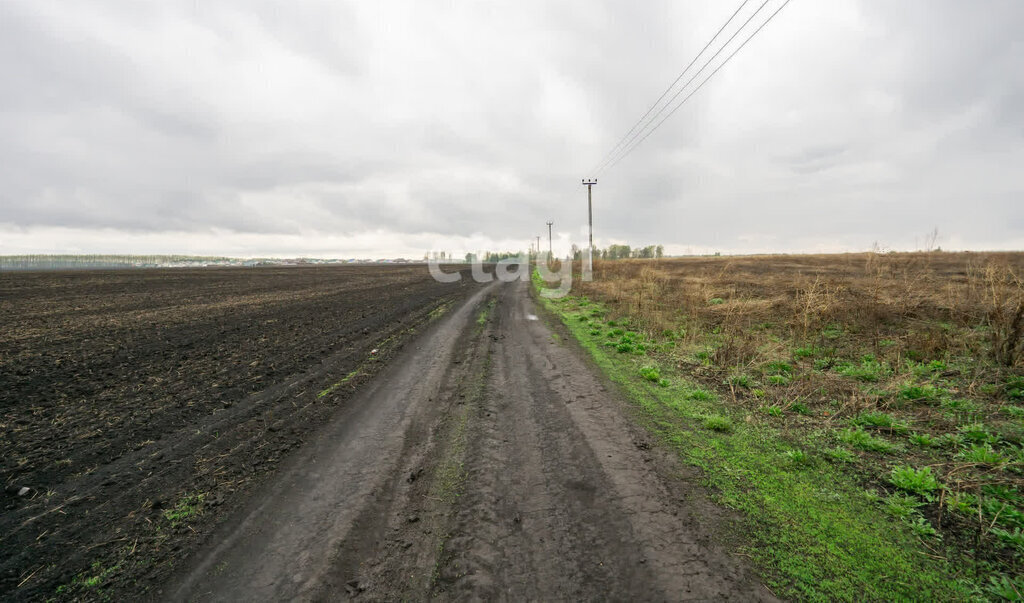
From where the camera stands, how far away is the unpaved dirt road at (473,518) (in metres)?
2.70

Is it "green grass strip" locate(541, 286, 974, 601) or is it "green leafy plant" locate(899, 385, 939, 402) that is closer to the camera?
"green grass strip" locate(541, 286, 974, 601)

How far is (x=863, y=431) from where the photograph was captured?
16.2ft

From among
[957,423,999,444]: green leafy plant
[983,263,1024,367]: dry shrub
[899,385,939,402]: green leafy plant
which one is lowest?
[957,423,999,444]: green leafy plant

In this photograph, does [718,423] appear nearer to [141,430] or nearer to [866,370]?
[866,370]

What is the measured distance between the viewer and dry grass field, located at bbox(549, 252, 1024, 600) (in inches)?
114

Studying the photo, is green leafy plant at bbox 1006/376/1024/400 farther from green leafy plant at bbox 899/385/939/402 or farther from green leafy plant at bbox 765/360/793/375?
green leafy plant at bbox 765/360/793/375

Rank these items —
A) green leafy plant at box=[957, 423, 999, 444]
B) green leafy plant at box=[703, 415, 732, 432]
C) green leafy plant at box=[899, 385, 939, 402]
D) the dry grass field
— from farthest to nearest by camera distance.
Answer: green leafy plant at box=[899, 385, 939, 402]
green leafy plant at box=[703, 415, 732, 432]
green leafy plant at box=[957, 423, 999, 444]
the dry grass field

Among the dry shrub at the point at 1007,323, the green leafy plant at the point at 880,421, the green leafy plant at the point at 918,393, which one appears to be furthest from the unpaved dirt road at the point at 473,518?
the dry shrub at the point at 1007,323

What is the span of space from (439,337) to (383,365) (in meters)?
3.10

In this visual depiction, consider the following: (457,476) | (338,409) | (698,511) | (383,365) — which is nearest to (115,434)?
(338,409)

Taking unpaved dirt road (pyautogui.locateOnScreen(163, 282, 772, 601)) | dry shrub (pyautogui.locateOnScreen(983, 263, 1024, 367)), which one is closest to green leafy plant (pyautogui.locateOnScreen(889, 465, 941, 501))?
unpaved dirt road (pyautogui.locateOnScreen(163, 282, 772, 601))

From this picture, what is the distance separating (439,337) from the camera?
11414 millimetres

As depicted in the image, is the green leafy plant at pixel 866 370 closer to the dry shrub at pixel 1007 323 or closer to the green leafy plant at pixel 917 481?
the dry shrub at pixel 1007 323

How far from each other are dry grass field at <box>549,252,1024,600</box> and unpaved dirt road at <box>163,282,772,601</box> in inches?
27.1
